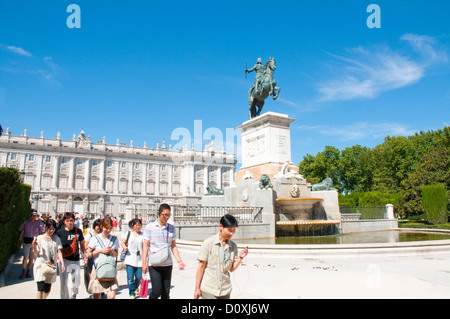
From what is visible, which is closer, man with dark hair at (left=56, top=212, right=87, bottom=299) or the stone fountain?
man with dark hair at (left=56, top=212, right=87, bottom=299)

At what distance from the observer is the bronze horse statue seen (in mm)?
18078

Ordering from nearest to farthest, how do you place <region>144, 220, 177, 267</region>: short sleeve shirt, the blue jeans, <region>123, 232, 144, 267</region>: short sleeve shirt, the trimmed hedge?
<region>144, 220, 177, 267</region>: short sleeve shirt → the blue jeans → <region>123, 232, 144, 267</region>: short sleeve shirt → the trimmed hedge

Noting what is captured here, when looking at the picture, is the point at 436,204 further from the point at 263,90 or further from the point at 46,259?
the point at 46,259

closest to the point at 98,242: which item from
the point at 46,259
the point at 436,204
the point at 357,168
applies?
the point at 46,259

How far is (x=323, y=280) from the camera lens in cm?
641

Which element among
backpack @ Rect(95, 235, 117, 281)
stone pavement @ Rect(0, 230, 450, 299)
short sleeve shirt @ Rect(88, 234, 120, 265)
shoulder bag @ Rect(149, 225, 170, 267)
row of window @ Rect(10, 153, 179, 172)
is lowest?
stone pavement @ Rect(0, 230, 450, 299)

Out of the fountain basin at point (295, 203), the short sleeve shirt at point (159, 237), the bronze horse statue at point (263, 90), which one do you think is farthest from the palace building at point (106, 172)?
the short sleeve shirt at point (159, 237)

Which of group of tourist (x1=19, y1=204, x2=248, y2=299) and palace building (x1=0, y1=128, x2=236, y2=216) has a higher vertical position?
palace building (x1=0, y1=128, x2=236, y2=216)

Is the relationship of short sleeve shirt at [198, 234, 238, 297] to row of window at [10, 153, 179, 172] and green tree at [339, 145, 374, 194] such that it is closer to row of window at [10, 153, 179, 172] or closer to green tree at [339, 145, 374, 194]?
green tree at [339, 145, 374, 194]

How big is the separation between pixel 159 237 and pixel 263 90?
14.9m

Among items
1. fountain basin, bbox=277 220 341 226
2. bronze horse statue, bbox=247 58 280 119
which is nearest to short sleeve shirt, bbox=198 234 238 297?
fountain basin, bbox=277 220 341 226

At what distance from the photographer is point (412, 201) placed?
31.4 m

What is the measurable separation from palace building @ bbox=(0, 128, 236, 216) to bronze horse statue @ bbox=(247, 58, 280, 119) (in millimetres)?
53265
